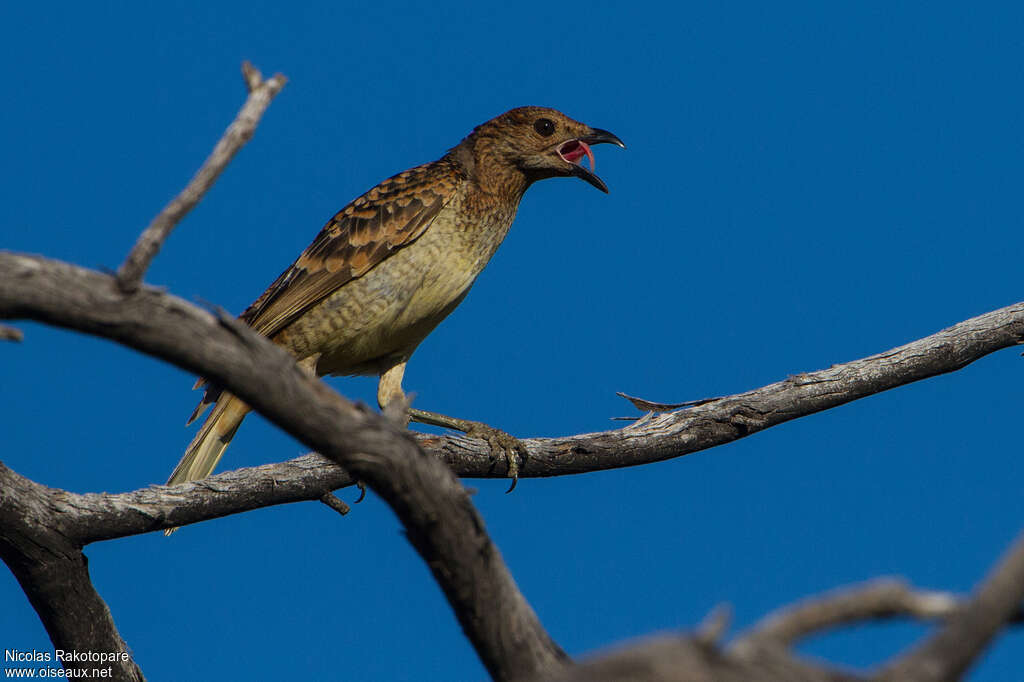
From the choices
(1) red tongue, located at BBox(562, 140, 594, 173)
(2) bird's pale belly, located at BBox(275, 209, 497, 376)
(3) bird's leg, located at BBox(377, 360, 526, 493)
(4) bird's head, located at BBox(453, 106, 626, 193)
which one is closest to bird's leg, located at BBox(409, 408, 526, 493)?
(3) bird's leg, located at BBox(377, 360, 526, 493)

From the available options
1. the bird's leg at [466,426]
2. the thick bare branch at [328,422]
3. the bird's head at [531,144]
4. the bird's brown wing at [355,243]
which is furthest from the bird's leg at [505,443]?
the thick bare branch at [328,422]

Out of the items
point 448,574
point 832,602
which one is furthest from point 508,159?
point 832,602

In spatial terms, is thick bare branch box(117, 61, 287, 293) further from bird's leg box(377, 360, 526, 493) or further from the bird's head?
the bird's head

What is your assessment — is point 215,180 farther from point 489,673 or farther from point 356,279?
point 356,279

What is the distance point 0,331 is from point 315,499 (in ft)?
10.4

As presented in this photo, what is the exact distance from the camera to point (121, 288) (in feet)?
9.14

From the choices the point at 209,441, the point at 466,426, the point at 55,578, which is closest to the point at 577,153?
the point at 466,426

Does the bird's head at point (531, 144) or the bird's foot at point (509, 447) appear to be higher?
the bird's head at point (531, 144)

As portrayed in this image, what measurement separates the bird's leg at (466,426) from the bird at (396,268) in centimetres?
1

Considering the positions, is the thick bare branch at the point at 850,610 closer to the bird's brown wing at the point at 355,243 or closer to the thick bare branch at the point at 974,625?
the thick bare branch at the point at 974,625

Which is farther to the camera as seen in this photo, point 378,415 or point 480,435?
point 480,435

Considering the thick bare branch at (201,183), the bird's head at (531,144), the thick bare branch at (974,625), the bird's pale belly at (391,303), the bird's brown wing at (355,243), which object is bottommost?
the thick bare branch at (974,625)

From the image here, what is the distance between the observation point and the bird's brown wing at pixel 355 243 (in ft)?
22.7

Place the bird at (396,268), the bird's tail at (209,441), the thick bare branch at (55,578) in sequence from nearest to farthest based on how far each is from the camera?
the thick bare branch at (55,578), the bird's tail at (209,441), the bird at (396,268)
